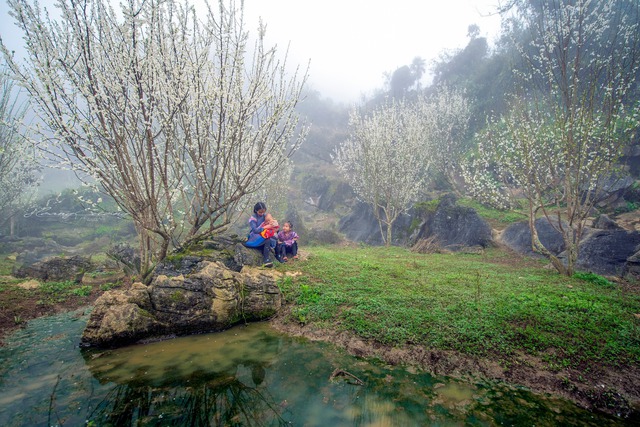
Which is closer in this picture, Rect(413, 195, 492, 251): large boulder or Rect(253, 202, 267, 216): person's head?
Rect(253, 202, 267, 216): person's head

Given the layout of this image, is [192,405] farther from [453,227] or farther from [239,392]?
[453,227]

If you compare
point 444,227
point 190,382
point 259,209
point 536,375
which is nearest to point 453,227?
point 444,227

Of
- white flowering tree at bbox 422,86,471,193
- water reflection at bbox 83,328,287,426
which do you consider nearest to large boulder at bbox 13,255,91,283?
water reflection at bbox 83,328,287,426

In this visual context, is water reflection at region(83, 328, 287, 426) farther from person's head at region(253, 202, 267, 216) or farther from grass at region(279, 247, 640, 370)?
person's head at region(253, 202, 267, 216)

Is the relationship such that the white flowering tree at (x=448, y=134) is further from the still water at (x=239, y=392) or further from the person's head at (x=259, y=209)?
the still water at (x=239, y=392)

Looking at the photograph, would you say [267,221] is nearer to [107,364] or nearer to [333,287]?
[333,287]

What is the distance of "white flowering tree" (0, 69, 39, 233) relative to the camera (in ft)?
51.3

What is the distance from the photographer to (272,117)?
7.83 m

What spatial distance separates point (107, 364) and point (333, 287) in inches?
204

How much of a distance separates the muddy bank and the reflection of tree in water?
2.06 meters

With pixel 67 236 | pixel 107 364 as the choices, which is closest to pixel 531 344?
pixel 107 364

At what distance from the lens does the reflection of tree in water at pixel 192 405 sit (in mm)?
3455

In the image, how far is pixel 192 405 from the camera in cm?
371

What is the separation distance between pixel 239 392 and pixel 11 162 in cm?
2522
